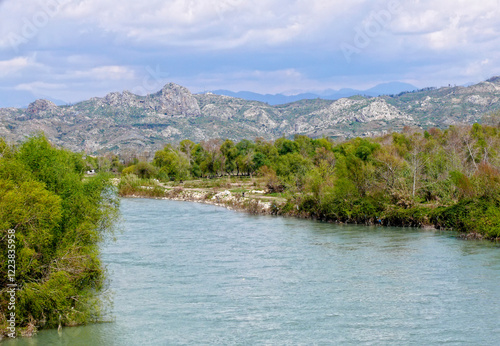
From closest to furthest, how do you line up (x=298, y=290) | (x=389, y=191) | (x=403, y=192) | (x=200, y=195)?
(x=298, y=290)
(x=403, y=192)
(x=389, y=191)
(x=200, y=195)

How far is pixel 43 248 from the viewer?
21.0 metres

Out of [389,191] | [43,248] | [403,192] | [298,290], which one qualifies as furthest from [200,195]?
[43,248]

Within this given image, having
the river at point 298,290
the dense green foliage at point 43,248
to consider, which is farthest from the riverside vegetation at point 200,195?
the river at point 298,290

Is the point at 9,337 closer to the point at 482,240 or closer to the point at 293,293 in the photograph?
the point at 293,293

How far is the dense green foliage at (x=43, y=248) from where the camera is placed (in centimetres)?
1931

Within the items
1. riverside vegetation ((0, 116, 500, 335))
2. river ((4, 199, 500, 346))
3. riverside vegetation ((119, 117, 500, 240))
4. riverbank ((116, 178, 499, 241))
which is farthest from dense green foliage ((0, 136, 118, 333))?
riverside vegetation ((119, 117, 500, 240))

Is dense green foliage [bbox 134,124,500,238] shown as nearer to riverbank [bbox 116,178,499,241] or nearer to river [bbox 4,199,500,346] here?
riverbank [bbox 116,178,499,241]

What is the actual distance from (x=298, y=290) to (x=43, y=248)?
13.2 meters

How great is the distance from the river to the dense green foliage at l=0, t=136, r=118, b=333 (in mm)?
940

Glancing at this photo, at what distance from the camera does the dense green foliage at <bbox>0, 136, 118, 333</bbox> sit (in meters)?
19.3

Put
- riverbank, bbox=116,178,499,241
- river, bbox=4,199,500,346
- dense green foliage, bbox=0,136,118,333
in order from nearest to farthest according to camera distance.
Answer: dense green foliage, bbox=0,136,118,333 → river, bbox=4,199,500,346 → riverbank, bbox=116,178,499,241

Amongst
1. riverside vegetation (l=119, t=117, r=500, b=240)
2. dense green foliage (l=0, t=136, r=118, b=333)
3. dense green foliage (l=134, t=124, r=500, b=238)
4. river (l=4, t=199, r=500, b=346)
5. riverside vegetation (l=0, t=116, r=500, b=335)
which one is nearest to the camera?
dense green foliage (l=0, t=136, r=118, b=333)

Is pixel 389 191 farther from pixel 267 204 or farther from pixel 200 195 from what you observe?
pixel 200 195

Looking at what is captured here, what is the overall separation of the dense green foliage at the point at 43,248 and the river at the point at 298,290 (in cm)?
94
